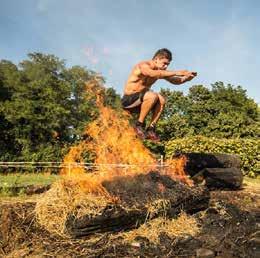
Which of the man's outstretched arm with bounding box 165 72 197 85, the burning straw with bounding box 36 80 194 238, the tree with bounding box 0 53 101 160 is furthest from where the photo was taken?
the tree with bounding box 0 53 101 160

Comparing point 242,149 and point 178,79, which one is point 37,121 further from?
point 178,79

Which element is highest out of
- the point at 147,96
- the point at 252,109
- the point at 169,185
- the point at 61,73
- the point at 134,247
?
the point at 61,73

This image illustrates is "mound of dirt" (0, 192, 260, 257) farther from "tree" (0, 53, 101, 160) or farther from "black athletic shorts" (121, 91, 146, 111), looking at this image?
"tree" (0, 53, 101, 160)

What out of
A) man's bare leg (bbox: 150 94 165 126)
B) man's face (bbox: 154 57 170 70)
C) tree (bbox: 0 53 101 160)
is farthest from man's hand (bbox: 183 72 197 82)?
tree (bbox: 0 53 101 160)

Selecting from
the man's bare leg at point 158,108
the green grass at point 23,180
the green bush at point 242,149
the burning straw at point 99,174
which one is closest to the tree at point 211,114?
the green bush at point 242,149

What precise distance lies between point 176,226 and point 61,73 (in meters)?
36.3

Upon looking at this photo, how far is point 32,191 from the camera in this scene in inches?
407

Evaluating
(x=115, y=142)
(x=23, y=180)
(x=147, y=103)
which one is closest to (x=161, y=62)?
(x=147, y=103)

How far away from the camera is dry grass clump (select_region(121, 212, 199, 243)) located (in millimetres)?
6367

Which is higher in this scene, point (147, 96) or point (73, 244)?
point (147, 96)

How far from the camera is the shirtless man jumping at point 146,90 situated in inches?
298

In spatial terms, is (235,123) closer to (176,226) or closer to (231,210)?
(231,210)

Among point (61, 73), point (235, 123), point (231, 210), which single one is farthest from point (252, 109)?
point (231, 210)

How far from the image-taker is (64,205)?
20.1 ft
